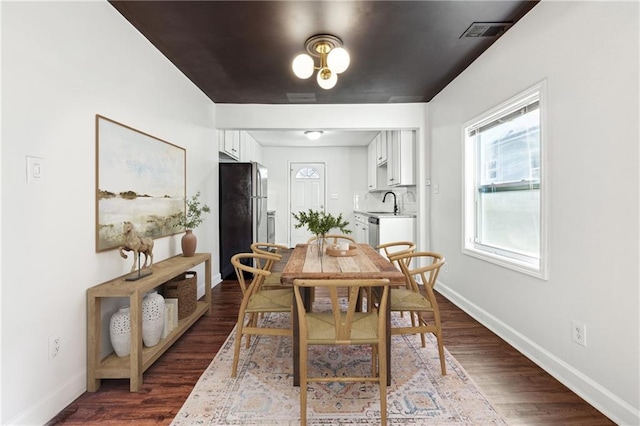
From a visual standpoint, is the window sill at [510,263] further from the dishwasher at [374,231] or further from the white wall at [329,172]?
the white wall at [329,172]

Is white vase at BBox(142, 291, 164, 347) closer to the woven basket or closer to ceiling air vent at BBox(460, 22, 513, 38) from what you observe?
the woven basket

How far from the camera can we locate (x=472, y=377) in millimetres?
1963

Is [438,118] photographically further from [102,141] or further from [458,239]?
[102,141]

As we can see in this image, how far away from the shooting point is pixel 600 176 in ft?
5.39

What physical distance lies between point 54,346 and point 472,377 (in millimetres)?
2416

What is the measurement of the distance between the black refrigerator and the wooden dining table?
Answer: 2200mm

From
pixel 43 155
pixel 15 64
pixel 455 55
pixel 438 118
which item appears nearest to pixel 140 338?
pixel 43 155

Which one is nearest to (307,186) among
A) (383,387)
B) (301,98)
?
(301,98)

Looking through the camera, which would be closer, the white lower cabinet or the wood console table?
the wood console table

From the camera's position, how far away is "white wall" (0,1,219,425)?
1409mm

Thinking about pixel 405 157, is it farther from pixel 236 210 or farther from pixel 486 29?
pixel 236 210

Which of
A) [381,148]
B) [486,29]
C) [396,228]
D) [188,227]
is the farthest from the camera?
[381,148]

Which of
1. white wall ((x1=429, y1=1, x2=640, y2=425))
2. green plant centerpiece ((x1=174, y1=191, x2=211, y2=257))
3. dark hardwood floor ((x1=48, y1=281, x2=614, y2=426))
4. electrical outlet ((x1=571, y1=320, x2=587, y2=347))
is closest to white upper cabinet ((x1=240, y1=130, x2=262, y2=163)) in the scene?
green plant centerpiece ((x1=174, y1=191, x2=211, y2=257))

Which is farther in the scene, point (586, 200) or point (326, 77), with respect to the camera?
point (326, 77)
